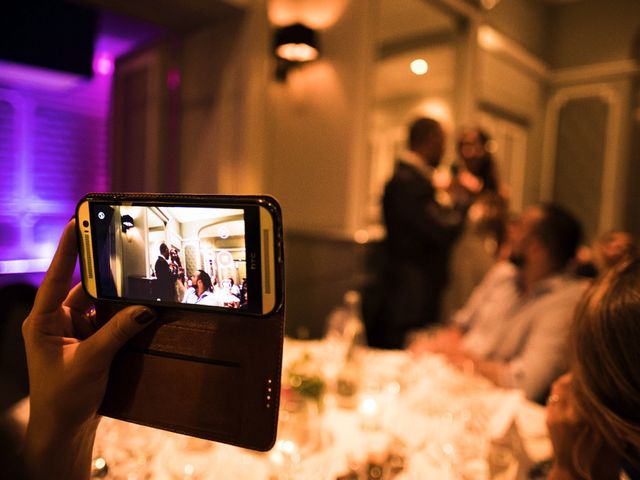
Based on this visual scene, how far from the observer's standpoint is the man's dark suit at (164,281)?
548mm

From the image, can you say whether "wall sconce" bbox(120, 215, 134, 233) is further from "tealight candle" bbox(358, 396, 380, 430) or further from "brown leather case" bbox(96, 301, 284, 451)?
"tealight candle" bbox(358, 396, 380, 430)

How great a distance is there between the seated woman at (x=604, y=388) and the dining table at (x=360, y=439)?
0.54 feet

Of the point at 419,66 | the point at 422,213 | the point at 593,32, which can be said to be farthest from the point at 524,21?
the point at 422,213

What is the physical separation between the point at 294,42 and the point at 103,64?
5.25 feet

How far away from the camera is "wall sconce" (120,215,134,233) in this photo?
560 mm

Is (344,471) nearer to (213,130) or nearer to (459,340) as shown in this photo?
(459,340)

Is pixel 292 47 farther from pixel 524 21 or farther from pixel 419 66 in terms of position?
pixel 524 21

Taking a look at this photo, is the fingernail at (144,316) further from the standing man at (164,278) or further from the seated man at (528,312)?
the seated man at (528,312)

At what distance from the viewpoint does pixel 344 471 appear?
0.98 metres

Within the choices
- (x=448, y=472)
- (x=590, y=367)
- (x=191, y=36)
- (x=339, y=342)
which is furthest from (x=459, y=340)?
(x=191, y=36)

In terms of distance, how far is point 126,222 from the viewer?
0.56 m

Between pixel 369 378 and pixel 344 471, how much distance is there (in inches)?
22.4

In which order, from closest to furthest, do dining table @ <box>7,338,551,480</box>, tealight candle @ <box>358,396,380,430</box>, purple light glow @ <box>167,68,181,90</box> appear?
dining table @ <box>7,338,551,480</box> → tealight candle @ <box>358,396,380,430</box> → purple light glow @ <box>167,68,181,90</box>

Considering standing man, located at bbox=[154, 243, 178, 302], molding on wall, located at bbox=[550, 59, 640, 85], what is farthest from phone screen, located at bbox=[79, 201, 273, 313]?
molding on wall, located at bbox=[550, 59, 640, 85]
